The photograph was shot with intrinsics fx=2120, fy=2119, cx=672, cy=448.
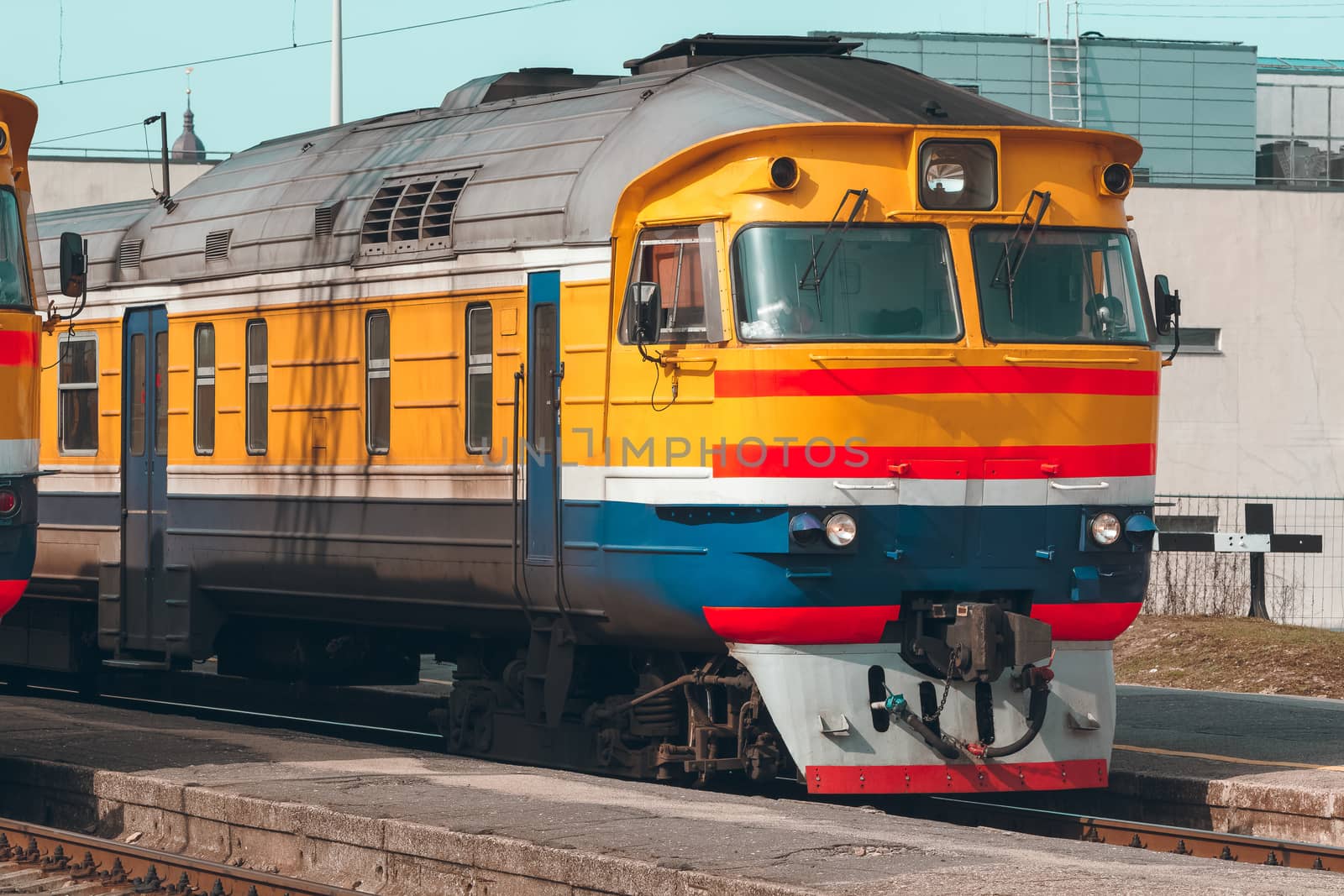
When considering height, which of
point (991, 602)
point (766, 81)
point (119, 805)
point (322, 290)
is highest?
point (766, 81)

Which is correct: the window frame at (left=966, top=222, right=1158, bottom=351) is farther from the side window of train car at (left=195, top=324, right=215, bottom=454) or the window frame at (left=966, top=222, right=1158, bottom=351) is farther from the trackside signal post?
the trackside signal post

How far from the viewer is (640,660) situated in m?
11.8

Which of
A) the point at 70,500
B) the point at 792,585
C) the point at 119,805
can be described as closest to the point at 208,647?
the point at 70,500

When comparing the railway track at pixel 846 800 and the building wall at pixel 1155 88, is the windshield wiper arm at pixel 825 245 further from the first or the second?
the building wall at pixel 1155 88

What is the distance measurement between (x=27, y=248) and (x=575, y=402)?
3.06 m

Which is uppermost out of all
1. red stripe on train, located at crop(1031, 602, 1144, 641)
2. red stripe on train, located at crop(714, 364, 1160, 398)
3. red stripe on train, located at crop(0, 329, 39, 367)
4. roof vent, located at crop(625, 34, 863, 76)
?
roof vent, located at crop(625, 34, 863, 76)

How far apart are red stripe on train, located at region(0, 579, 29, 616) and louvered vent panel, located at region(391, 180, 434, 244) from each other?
3129mm

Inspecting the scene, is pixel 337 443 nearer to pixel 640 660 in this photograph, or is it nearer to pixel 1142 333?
pixel 640 660

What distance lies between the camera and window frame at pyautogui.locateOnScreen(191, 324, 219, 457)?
46.5 ft

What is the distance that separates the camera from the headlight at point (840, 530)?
10.5 meters

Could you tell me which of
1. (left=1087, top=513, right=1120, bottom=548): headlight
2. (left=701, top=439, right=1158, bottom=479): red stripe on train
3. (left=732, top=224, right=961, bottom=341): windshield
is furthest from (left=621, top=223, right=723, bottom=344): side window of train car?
(left=1087, top=513, right=1120, bottom=548): headlight

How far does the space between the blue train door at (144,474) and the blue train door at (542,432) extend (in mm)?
3886

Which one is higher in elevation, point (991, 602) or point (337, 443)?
point (337, 443)

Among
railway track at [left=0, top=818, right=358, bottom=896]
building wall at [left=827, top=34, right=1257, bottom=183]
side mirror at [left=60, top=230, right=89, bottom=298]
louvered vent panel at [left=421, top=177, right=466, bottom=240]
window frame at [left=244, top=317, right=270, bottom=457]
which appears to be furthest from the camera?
building wall at [left=827, top=34, right=1257, bottom=183]
